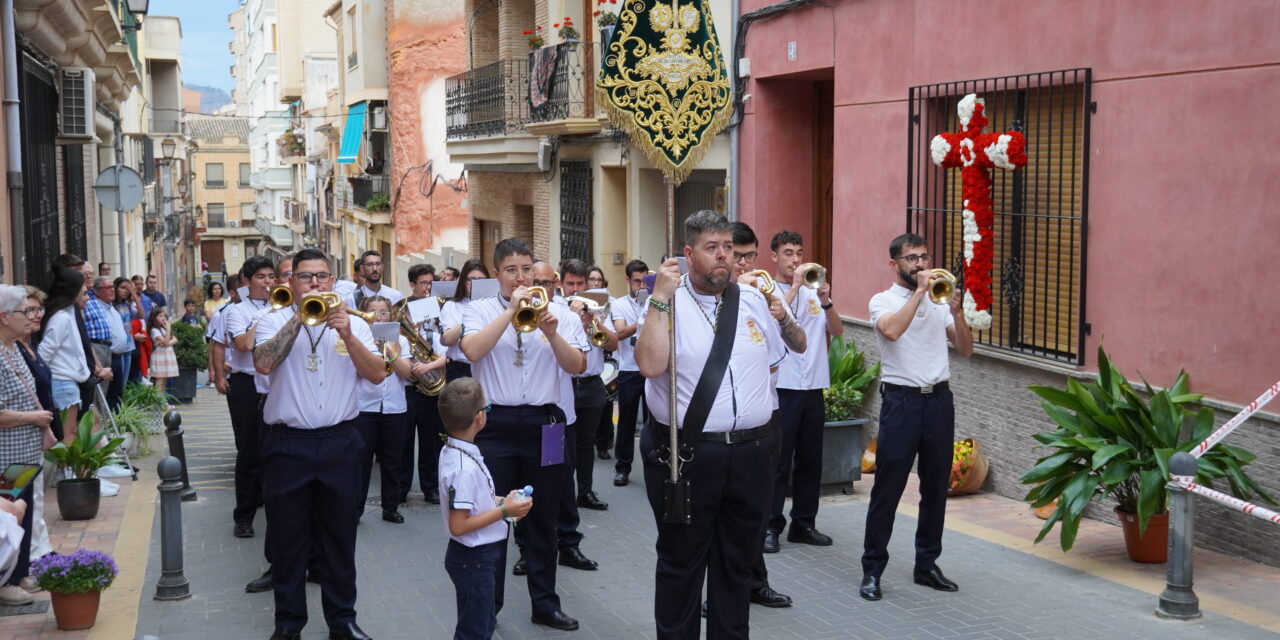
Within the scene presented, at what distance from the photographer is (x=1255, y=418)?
7980 mm

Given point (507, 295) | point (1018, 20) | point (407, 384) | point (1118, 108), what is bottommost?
point (407, 384)

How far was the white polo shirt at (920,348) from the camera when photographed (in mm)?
7574

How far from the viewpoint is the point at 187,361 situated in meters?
19.3

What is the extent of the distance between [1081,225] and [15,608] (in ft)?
24.6

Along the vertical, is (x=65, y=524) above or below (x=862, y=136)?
below

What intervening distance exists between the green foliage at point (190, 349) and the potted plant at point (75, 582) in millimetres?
12262

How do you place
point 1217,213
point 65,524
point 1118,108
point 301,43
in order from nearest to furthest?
point 1217,213 → point 1118,108 → point 65,524 → point 301,43

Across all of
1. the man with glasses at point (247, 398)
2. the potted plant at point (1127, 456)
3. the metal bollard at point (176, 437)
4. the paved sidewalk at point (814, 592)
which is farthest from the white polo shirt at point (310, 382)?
the potted plant at point (1127, 456)

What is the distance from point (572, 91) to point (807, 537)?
36.7 ft

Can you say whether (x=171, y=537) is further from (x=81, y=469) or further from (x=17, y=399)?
(x=81, y=469)

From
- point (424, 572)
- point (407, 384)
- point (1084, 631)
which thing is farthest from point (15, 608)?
point (1084, 631)

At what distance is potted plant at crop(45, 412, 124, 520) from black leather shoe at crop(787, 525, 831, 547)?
5.25m

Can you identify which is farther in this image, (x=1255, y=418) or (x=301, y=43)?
(x=301, y=43)

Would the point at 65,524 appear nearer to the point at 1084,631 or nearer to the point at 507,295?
the point at 507,295
